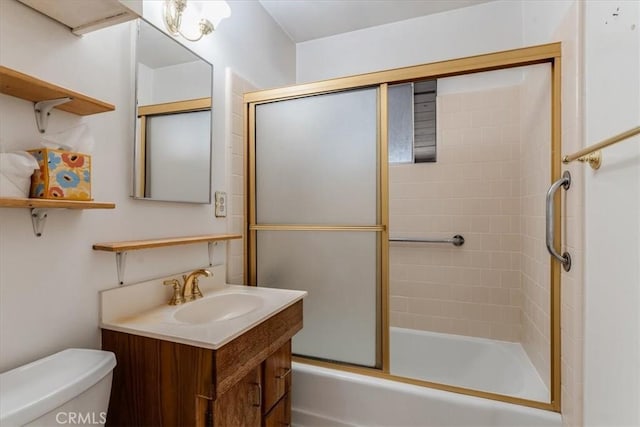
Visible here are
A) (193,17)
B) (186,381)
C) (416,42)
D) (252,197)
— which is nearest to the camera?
(186,381)

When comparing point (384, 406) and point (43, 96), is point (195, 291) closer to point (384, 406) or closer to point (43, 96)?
point (43, 96)

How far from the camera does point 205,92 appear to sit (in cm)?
161

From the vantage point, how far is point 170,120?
4.66 feet

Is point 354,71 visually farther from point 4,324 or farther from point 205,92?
point 4,324

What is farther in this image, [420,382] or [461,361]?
[461,361]

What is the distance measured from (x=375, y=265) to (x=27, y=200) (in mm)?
1360

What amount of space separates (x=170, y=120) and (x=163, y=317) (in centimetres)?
83

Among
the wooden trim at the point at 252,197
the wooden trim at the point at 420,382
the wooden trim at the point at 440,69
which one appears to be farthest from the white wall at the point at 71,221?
the wooden trim at the point at 420,382

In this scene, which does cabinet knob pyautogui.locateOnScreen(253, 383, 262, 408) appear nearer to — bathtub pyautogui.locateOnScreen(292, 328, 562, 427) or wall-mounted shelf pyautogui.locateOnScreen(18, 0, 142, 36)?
bathtub pyautogui.locateOnScreen(292, 328, 562, 427)

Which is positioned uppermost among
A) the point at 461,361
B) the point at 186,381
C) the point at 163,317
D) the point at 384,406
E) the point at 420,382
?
the point at 163,317

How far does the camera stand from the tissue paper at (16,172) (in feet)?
2.65

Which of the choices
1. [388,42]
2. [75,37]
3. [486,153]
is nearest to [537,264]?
[486,153]

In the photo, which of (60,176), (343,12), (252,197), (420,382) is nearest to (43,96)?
(60,176)

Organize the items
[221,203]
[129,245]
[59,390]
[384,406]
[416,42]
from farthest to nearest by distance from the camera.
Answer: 1. [416,42]
2. [221,203]
3. [384,406]
4. [129,245]
5. [59,390]
